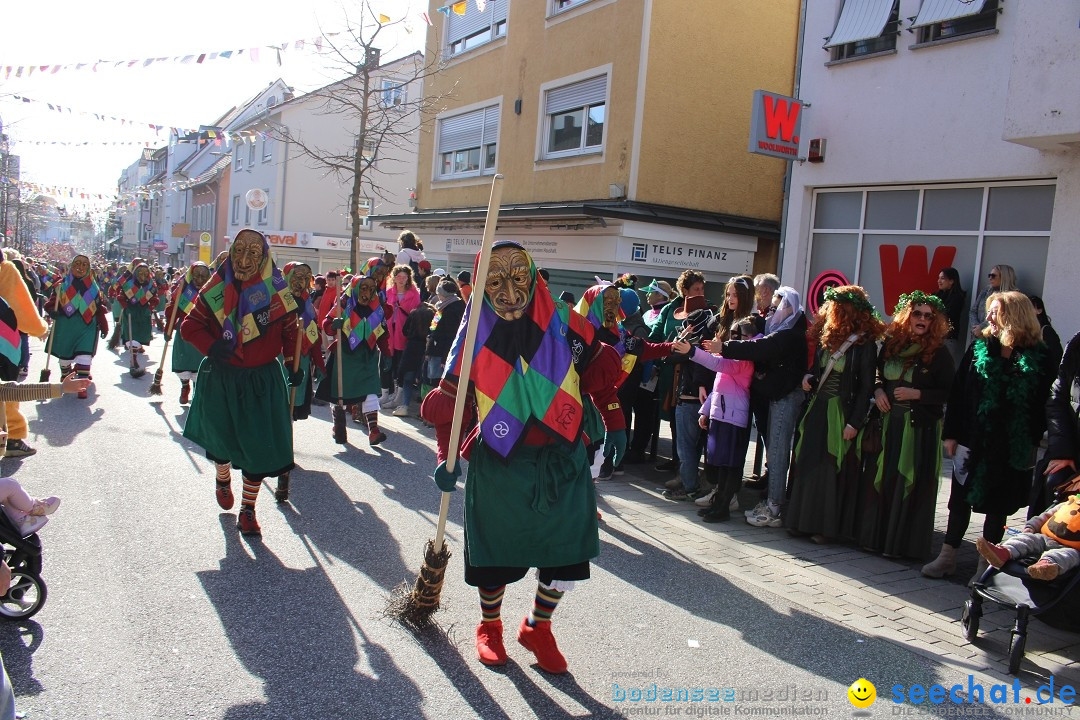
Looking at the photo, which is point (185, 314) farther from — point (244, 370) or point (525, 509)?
point (525, 509)

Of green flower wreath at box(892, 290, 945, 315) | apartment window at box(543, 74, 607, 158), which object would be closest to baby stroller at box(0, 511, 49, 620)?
green flower wreath at box(892, 290, 945, 315)

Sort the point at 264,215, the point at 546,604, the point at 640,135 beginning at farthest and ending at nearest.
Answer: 1. the point at 264,215
2. the point at 640,135
3. the point at 546,604

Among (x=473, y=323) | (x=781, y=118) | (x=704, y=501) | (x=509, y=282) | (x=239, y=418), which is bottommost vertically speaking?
(x=704, y=501)

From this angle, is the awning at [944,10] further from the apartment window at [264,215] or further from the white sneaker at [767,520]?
the apartment window at [264,215]

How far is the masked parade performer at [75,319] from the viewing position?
39.1ft

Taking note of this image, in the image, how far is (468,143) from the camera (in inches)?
806

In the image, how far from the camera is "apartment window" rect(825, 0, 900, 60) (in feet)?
36.8

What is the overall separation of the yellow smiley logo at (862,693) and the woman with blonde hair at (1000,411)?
1.48 meters

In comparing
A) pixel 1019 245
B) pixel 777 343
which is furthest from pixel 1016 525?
pixel 1019 245

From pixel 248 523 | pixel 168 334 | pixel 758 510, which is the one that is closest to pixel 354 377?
pixel 168 334

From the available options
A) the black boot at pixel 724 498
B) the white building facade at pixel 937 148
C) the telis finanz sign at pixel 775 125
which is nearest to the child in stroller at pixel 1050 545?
the black boot at pixel 724 498

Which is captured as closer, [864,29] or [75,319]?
[864,29]

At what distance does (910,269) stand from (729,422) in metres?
5.83

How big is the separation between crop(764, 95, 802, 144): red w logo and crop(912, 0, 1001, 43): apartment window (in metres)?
1.81
